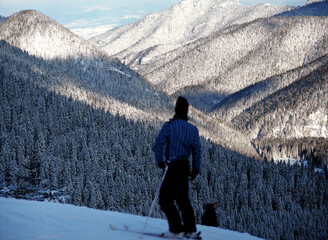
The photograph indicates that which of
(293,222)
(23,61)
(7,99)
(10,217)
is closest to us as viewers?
(10,217)

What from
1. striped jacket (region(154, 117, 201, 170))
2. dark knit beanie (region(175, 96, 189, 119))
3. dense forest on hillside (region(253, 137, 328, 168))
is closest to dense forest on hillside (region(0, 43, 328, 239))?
striped jacket (region(154, 117, 201, 170))

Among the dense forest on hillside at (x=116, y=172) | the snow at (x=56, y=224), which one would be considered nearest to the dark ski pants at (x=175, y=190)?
the snow at (x=56, y=224)

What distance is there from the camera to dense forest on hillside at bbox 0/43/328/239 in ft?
231

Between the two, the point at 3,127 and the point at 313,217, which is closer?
the point at 313,217

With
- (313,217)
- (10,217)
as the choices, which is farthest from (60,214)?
(313,217)

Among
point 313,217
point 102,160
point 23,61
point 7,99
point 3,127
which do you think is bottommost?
point 313,217

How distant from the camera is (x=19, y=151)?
3019 inches

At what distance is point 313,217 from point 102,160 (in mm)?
56439

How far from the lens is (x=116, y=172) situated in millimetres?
87312

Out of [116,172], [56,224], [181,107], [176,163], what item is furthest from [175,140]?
[116,172]

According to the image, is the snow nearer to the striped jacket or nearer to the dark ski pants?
the dark ski pants

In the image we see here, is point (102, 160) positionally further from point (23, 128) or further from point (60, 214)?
point (60, 214)

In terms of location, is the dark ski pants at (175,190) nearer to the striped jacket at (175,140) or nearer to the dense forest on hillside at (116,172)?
the striped jacket at (175,140)

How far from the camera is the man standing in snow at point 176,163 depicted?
848 centimetres
